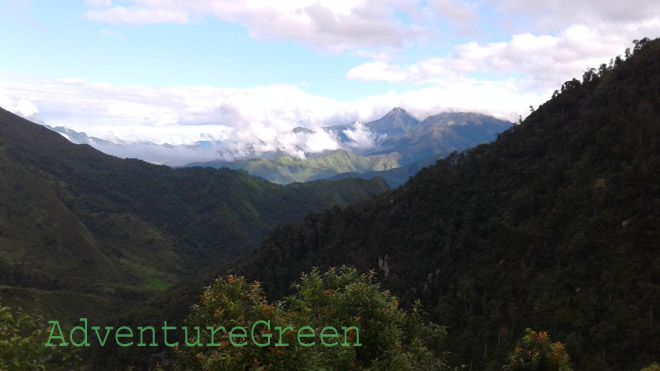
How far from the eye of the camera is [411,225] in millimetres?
137375

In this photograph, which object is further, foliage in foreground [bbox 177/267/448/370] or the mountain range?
the mountain range

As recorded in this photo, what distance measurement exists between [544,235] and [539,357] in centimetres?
8405

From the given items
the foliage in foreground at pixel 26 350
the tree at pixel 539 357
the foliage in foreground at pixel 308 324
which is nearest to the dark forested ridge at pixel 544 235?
the tree at pixel 539 357

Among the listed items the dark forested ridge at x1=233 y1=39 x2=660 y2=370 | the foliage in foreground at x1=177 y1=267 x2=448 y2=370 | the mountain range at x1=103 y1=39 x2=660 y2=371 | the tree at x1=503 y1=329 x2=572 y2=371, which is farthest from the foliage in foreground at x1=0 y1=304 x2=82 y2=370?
the dark forested ridge at x1=233 y1=39 x2=660 y2=370

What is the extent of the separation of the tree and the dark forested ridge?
195ft

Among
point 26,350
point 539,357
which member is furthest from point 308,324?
point 539,357

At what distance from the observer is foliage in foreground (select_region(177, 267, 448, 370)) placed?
52.1 feet

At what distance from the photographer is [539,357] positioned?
22250 millimetres

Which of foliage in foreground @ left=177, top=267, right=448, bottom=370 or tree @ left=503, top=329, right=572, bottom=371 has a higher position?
foliage in foreground @ left=177, top=267, right=448, bottom=370

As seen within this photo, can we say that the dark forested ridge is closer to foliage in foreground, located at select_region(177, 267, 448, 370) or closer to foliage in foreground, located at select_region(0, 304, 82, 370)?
foliage in foreground, located at select_region(177, 267, 448, 370)

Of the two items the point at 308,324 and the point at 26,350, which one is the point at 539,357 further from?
the point at 26,350

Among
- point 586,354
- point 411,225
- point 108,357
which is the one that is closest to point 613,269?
point 586,354

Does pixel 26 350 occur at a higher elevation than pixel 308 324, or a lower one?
higher

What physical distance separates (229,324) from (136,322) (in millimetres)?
149320
